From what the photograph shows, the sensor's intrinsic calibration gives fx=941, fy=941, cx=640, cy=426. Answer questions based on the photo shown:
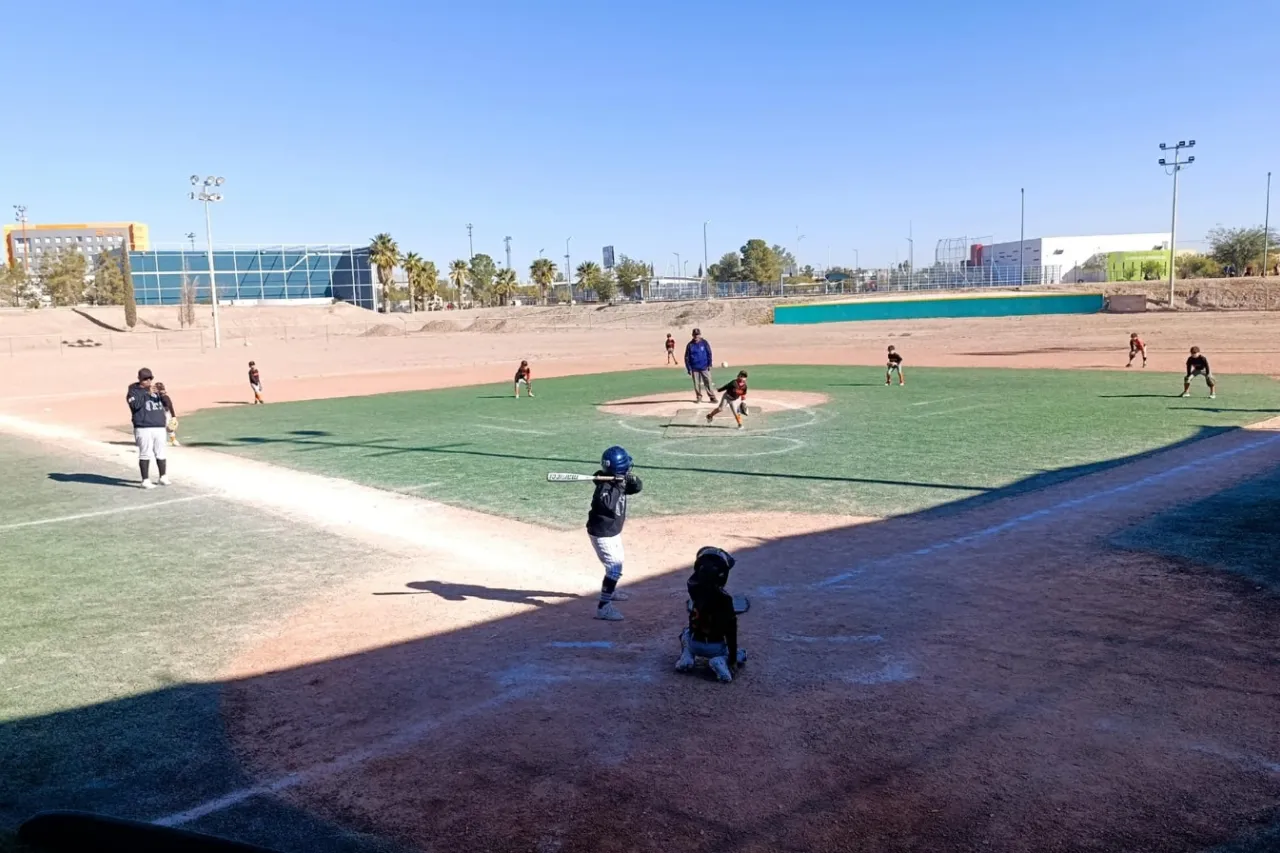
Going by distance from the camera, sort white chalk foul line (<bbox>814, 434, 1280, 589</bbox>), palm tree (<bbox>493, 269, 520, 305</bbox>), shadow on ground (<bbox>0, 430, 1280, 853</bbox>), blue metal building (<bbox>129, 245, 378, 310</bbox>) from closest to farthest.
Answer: shadow on ground (<bbox>0, 430, 1280, 853</bbox>), white chalk foul line (<bbox>814, 434, 1280, 589</bbox>), blue metal building (<bbox>129, 245, 378, 310</bbox>), palm tree (<bbox>493, 269, 520, 305</bbox>)

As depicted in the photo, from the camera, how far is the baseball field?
5.05 metres

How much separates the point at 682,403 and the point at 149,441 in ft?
45.6

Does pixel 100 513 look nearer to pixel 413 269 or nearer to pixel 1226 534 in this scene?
pixel 1226 534

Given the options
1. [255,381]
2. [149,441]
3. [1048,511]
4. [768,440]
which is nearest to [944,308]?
[255,381]

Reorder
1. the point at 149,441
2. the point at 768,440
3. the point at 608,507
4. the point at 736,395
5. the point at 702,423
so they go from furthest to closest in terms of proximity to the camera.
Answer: the point at 702,423 → the point at 736,395 → the point at 768,440 → the point at 149,441 → the point at 608,507

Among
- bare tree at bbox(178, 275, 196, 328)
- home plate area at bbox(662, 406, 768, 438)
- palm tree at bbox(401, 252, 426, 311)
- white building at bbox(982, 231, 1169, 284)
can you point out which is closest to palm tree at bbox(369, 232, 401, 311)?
palm tree at bbox(401, 252, 426, 311)

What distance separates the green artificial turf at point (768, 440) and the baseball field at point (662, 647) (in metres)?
0.16

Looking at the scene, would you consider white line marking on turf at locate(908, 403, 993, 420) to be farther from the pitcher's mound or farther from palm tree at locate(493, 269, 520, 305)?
palm tree at locate(493, 269, 520, 305)

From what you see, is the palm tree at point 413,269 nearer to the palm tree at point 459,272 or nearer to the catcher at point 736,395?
the palm tree at point 459,272

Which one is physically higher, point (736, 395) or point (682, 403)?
point (736, 395)

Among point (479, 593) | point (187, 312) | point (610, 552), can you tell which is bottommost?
point (479, 593)

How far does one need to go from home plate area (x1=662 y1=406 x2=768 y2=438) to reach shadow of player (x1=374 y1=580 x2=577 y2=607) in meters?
10.8

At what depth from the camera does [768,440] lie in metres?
19.0

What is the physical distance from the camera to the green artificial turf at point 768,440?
13.9m
